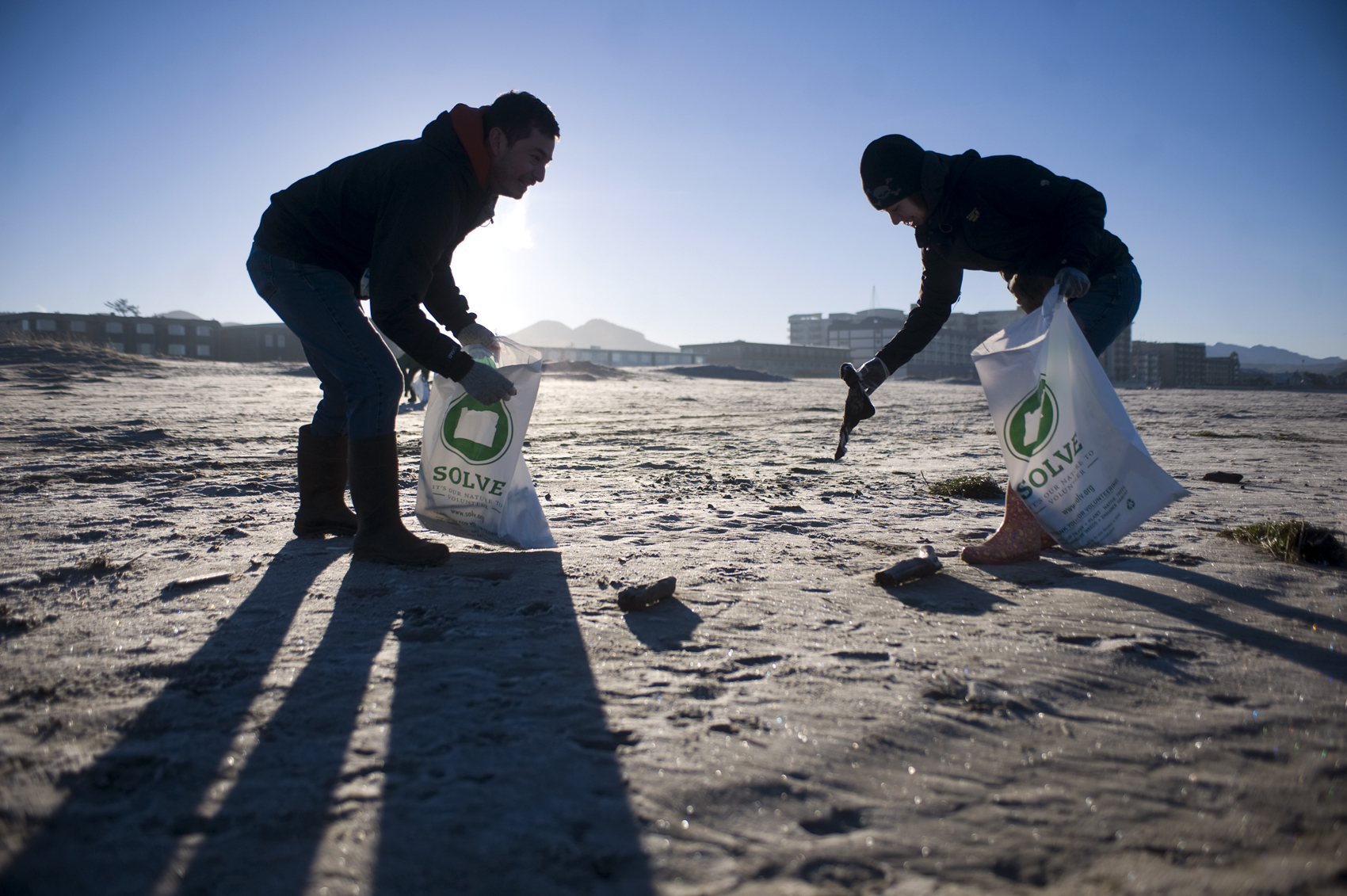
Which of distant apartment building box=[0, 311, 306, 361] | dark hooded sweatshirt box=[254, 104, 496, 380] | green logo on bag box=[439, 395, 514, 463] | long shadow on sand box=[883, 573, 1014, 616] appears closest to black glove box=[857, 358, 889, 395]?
long shadow on sand box=[883, 573, 1014, 616]

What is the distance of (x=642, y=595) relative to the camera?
182cm

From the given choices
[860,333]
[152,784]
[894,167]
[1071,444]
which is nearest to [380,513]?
[152,784]

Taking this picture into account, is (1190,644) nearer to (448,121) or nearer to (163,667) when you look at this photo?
(163,667)

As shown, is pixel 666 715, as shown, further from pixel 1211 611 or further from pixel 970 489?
pixel 970 489

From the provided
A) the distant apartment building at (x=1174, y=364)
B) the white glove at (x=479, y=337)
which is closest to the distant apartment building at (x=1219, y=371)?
the distant apartment building at (x=1174, y=364)

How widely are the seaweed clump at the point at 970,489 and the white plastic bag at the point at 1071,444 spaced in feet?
3.91

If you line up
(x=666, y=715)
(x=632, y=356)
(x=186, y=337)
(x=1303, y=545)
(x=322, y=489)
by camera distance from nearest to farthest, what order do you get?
(x=666, y=715)
(x=1303, y=545)
(x=322, y=489)
(x=186, y=337)
(x=632, y=356)

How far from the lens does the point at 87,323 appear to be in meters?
41.7

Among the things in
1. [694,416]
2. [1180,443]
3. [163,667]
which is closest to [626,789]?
[163,667]

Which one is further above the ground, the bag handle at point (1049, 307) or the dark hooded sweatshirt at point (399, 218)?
the dark hooded sweatshirt at point (399, 218)

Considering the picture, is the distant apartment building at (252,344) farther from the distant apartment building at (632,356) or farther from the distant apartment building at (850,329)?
the distant apartment building at (850,329)

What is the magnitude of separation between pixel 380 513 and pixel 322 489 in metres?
0.50

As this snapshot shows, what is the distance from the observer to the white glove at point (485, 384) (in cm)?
238

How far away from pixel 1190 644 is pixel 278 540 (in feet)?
8.94
